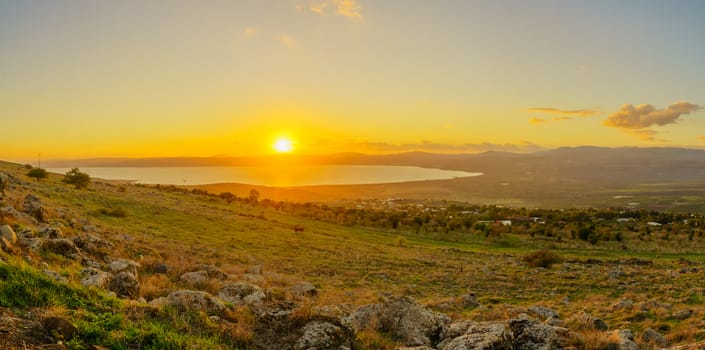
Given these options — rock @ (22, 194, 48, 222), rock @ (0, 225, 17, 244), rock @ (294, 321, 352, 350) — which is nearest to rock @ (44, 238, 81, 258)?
rock @ (0, 225, 17, 244)

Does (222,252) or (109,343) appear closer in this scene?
(109,343)

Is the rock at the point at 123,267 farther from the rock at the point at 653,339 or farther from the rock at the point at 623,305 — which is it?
the rock at the point at 623,305

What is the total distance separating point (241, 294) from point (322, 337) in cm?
407

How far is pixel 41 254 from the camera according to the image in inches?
391

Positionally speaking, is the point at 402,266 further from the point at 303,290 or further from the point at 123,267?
the point at 123,267

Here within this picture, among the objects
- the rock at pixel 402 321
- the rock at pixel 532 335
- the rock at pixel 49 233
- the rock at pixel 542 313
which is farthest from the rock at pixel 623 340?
the rock at pixel 49 233

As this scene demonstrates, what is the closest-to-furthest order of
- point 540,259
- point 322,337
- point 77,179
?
point 322,337
point 540,259
point 77,179

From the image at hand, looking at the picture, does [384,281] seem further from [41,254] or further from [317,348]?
[41,254]

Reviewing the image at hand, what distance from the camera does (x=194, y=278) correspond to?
1140 cm

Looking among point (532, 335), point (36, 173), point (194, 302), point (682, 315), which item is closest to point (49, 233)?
point (194, 302)

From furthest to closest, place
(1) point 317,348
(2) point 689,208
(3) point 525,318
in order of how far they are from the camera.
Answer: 1. (2) point 689,208
2. (3) point 525,318
3. (1) point 317,348

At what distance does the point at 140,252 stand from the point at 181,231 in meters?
11.0

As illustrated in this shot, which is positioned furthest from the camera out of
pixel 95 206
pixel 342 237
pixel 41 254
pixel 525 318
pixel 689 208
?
pixel 689 208

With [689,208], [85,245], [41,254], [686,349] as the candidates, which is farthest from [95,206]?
[689,208]
